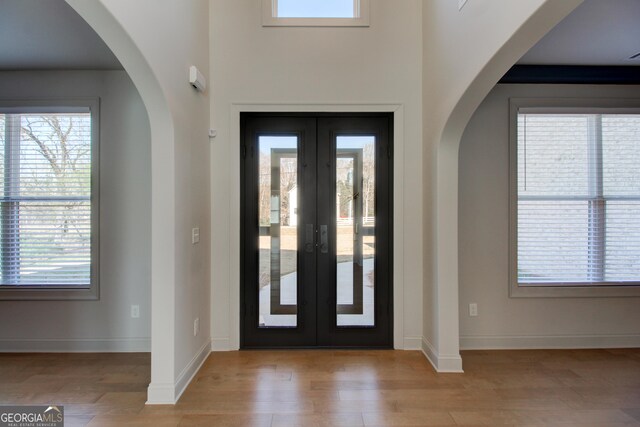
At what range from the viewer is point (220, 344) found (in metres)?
3.15

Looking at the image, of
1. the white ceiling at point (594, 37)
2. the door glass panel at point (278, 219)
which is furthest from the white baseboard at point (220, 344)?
the white ceiling at point (594, 37)

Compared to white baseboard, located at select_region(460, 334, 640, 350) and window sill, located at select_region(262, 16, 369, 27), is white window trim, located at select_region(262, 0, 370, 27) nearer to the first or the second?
window sill, located at select_region(262, 16, 369, 27)

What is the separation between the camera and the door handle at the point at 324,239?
325 centimetres

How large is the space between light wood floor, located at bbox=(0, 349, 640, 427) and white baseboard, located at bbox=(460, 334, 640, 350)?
0.31ft

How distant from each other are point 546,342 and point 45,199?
537 centimetres

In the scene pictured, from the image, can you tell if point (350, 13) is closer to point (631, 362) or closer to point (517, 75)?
point (517, 75)

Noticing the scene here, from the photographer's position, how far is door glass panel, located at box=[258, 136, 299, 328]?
3270mm

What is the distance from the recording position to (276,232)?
328cm

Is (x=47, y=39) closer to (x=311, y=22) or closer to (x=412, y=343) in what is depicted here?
(x=311, y=22)

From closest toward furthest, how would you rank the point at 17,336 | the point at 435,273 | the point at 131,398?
the point at 131,398 → the point at 435,273 → the point at 17,336

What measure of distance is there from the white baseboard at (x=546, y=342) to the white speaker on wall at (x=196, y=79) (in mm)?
3555

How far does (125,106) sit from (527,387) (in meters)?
4.48

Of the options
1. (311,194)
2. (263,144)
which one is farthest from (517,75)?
(263,144)

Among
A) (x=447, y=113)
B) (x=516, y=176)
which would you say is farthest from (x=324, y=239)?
(x=516, y=176)
